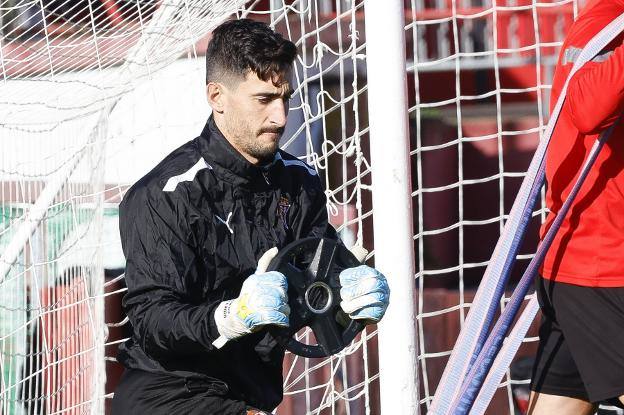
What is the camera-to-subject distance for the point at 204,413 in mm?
2545

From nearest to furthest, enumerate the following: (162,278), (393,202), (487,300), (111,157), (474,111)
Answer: (162,278) < (487,300) < (393,202) < (111,157) < (474,111)

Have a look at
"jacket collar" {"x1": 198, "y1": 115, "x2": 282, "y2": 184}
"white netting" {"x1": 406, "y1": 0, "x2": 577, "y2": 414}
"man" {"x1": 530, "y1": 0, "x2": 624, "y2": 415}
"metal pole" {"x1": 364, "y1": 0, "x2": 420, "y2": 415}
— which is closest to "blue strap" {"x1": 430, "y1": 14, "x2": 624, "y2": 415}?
"man" {"x1": 530, "y1": 0, "x2": 624, "y2": 415}

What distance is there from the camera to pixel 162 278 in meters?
2.42

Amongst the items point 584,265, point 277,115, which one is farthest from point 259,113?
point 584,265

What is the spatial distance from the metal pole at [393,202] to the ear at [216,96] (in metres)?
0.80

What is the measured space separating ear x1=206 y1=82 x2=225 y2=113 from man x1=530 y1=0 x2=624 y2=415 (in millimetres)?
841

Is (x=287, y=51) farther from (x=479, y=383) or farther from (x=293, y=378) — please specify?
(x=293, y=378)

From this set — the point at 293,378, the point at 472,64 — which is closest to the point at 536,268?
the point at 293,378

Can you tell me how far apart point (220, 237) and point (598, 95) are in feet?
3.11

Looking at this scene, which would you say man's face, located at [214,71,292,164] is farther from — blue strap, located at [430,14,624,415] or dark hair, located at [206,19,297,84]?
blue strap, located at [430,14,624,415]

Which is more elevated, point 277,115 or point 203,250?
point 277,115

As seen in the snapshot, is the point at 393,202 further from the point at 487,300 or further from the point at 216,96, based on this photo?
the point at 216,96

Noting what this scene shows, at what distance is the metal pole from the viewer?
131 inches

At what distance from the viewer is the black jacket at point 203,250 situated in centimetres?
241
